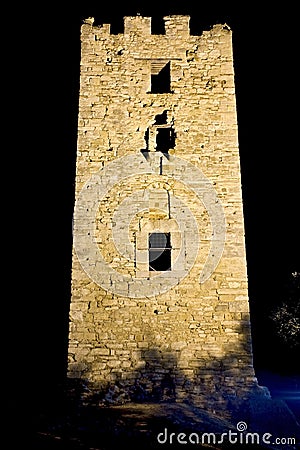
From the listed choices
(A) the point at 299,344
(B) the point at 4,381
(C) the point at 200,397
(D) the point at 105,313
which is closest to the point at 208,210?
(D) the point at 105,313

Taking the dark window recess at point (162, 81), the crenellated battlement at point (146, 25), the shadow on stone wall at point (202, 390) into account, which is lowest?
the shadow on stone wall at point (202, 390)

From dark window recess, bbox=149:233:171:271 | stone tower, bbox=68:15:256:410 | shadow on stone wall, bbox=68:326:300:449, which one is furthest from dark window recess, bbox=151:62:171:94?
shadow on stone wall, bbox=68:326:300:449

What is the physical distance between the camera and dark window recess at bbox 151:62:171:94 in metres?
9.64

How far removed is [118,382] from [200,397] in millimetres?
1375

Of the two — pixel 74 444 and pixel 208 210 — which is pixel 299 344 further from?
pixel 74 444

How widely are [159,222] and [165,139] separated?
6.59ft

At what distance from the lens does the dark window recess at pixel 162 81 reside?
9.64m
